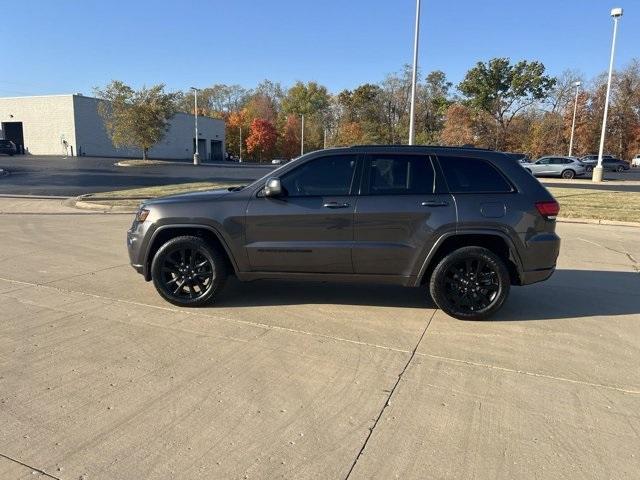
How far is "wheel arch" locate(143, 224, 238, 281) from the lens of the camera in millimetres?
5199

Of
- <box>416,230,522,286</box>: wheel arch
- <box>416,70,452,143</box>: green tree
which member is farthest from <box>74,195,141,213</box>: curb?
<box>416,70,452,143</box>: green tree

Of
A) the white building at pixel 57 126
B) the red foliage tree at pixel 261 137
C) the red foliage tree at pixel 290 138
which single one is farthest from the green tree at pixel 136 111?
the red foliage tree at pixel 290 138

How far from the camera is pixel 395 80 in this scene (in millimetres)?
A: 70312

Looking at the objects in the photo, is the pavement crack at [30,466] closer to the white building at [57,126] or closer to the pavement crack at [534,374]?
the pavement crack at [534,374]

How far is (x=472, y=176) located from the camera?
5027 mm

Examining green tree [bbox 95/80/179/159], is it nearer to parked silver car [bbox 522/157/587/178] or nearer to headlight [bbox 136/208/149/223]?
parked silver car [bbox 522/157/587/178]

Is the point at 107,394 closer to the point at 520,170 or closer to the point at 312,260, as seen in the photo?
the point at 312,260

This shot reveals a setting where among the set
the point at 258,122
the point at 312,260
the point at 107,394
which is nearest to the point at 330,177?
the point at 312,260

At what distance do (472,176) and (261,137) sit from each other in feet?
269

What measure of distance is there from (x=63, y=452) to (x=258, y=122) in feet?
279

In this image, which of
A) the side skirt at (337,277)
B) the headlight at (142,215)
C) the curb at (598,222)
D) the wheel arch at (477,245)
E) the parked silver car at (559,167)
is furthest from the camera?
the parked silver car at (559,167)

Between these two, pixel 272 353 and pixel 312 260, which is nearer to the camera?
pixel 272 353

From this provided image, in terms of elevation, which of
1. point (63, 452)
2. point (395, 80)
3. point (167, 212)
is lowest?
point (63, 452)

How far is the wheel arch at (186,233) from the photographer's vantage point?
5.20 metres
